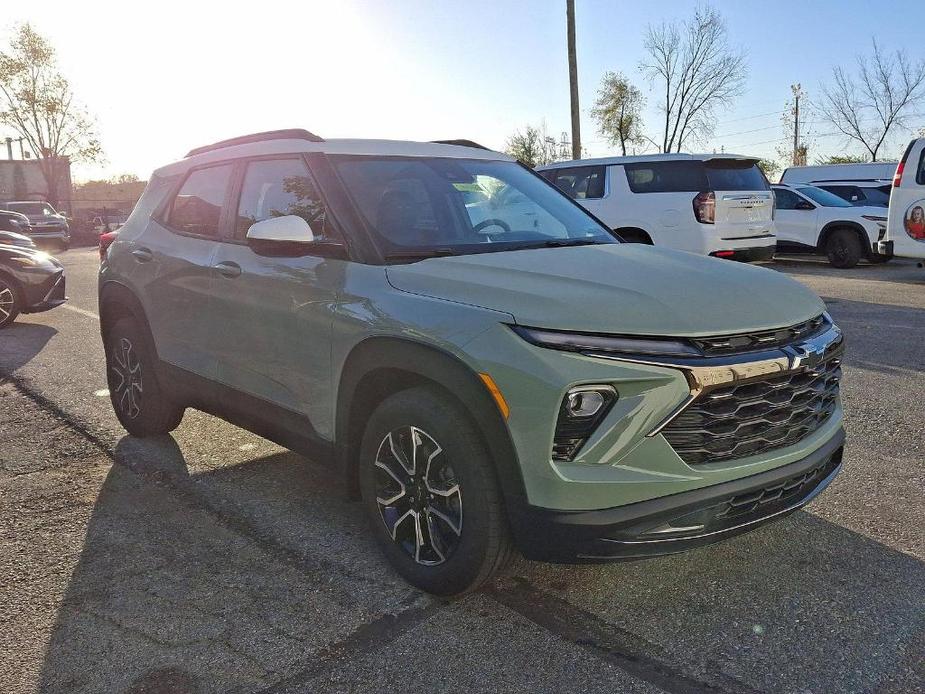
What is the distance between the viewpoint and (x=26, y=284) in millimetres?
10547

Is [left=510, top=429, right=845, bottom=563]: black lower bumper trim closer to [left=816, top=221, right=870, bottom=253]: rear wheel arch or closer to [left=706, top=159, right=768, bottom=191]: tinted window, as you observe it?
[left=706, top=159, right=768, bottom=191]: tinted window

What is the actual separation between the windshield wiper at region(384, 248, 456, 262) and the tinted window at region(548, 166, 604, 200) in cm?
884

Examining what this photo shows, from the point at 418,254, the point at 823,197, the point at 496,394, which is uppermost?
the point at 418,254

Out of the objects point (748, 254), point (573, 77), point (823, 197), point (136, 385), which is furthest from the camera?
point (573, 77)

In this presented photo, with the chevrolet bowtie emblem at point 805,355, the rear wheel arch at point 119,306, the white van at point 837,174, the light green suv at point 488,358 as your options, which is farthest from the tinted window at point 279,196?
the white van at point 837,174

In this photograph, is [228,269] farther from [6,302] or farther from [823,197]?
[823,197]

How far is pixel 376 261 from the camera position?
3312 millimetres

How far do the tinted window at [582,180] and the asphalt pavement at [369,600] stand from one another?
7.98 m

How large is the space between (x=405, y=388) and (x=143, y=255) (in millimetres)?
2414

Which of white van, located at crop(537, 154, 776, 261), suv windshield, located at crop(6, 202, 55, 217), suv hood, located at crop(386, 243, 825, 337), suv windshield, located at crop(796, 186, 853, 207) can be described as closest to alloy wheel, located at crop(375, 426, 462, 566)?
suv hood, located at crop(386, 243, 825, 337)

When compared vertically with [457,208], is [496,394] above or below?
below

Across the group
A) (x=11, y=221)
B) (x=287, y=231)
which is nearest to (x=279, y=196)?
(x=287, y=231)

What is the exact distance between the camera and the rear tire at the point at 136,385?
4.89 meters

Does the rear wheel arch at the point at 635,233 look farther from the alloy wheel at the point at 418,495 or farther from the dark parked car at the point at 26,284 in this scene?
the alloy wheel at the point at 418,495
